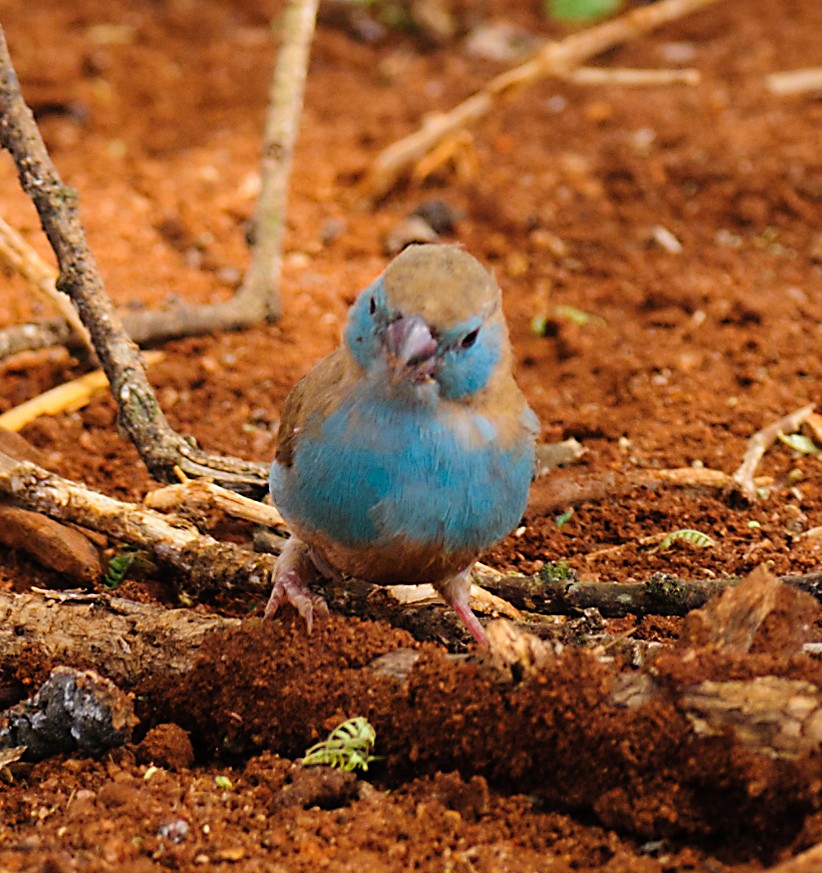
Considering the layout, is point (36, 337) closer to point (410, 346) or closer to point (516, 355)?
point (516, 355)

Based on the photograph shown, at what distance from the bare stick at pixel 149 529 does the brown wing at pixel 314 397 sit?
35 cm

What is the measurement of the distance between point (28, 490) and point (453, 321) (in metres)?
1.43

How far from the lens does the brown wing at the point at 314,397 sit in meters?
3.19

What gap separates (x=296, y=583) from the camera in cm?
335

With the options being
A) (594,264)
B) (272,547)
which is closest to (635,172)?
(594,264)

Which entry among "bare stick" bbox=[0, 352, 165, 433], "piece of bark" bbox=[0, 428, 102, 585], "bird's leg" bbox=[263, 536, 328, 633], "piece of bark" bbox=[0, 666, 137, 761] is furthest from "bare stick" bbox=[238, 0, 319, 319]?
"piece of bark" bbox=[0, 666, 137, 761]

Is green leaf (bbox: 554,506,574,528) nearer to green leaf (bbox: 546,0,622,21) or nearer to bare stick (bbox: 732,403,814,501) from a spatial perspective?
bare stick (bbox: 732,403,814,501)

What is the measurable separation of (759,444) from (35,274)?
2636 millimetres

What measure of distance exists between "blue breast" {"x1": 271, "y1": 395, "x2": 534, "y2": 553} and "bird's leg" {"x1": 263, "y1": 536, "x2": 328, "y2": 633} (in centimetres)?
23

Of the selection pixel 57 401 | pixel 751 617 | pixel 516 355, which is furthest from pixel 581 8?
pixel 751 617

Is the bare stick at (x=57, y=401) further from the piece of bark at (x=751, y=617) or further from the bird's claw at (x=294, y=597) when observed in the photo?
the piece of bark at (x=751, y=617)

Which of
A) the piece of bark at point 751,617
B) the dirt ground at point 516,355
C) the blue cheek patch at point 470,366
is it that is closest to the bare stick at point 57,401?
the dirt ground at point 516,355

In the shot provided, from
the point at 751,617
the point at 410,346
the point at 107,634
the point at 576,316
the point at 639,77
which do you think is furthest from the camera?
the point at 639,77

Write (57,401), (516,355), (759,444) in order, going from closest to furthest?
(759,444)
(57,401)
(516,355)
